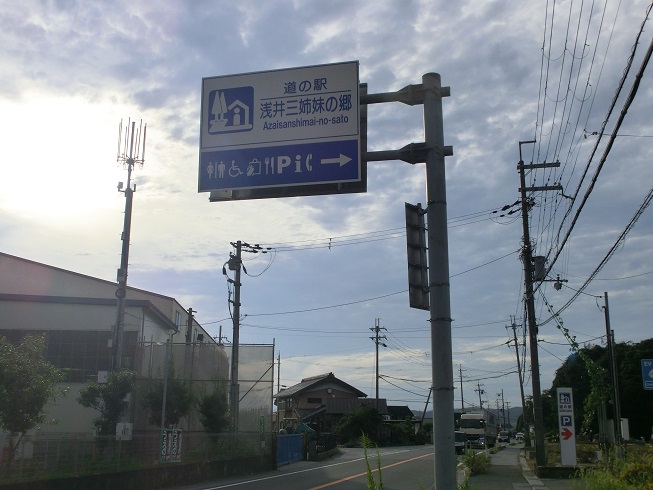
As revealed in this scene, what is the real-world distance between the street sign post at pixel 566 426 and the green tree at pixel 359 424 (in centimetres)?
3821

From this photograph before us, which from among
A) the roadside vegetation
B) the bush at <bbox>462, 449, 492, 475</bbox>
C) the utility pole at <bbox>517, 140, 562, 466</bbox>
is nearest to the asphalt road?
the bush at <bbox>462, 449, 492, 475</bbox>

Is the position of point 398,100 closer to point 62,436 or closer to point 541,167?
point 62,436

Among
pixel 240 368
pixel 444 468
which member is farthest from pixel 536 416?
pixel 444 468

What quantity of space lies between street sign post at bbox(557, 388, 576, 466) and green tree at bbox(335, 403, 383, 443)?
38.2m

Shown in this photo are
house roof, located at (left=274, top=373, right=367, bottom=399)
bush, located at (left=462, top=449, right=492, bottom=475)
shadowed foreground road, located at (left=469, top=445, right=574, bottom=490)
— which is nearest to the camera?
shadowed foreground road, located at (left=469, top=445, right=574, bottom=490)

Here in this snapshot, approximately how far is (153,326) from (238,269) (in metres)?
9.29

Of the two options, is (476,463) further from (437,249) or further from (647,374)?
(437,249)

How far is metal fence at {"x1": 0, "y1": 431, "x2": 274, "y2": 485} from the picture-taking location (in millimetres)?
15680

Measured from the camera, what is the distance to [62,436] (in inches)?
682

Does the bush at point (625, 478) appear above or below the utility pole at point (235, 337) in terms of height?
below

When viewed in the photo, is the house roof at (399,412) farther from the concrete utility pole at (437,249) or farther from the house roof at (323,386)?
the concrete utility pole at (437,249)

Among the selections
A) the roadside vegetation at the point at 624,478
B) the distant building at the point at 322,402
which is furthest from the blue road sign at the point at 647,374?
the distant building at the point at 322,402

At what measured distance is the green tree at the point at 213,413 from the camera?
2898 centimetres

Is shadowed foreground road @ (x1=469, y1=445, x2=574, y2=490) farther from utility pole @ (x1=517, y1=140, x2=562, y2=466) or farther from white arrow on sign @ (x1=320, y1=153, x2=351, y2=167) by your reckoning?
white arrow on sign @ (x1=320, y1=153, x2=351, y2=167)
